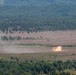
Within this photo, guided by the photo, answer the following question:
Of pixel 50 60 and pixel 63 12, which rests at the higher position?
pixel 63 12

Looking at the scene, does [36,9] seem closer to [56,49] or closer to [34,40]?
[34,40]

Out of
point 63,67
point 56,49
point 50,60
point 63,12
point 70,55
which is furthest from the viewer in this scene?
point 63,12

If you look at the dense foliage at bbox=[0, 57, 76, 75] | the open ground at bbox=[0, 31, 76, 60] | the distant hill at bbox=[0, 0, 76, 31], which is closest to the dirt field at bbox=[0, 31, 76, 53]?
the open ground at bbox=[0, 31, 76, 60]

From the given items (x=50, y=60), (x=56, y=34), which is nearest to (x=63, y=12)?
(x=56, y=34)

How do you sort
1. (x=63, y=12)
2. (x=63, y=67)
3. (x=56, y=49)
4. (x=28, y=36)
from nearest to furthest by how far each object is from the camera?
1. (x=63, y=67)
2. (x=56, y=49)
3. (x=28, y=36)
4. (x=63, y=12)

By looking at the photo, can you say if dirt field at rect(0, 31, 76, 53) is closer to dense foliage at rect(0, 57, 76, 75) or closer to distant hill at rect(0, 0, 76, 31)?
distant hill at rect(0, 0, 76, 31)

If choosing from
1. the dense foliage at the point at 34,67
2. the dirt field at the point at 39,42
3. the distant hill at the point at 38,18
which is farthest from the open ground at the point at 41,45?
the distant hill at the point at 38,18

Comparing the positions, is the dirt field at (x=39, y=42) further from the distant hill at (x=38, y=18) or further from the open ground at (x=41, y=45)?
the distant hill at (x=38, y=18)
